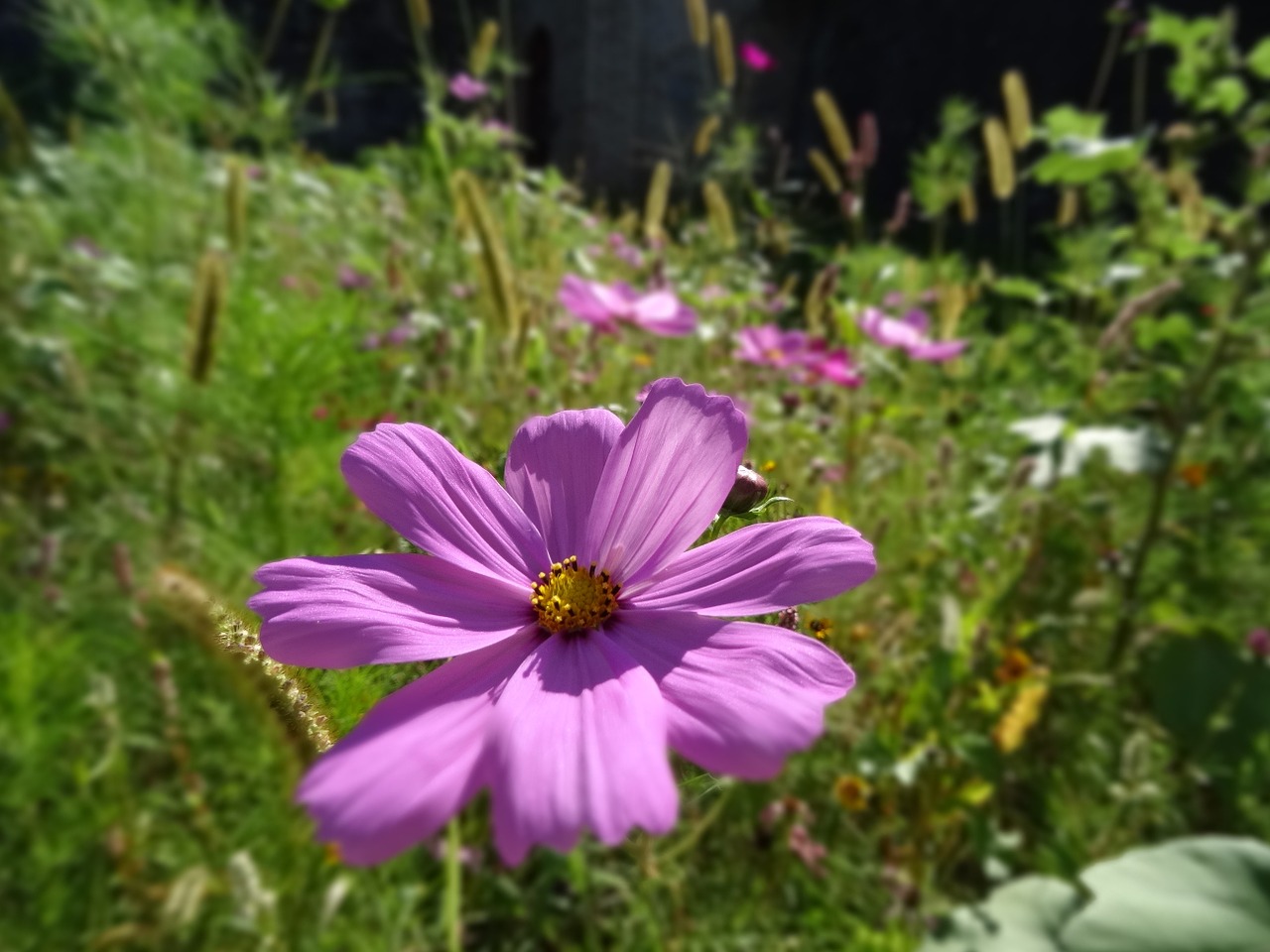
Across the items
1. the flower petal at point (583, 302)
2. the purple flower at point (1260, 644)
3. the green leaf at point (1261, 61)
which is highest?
the green leaf at point (1261, 61)

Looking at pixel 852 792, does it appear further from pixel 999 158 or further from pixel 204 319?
pixel 999 158

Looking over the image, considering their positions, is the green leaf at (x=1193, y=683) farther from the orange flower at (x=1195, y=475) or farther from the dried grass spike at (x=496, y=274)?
the dried grass spike at (x=496, y=274)

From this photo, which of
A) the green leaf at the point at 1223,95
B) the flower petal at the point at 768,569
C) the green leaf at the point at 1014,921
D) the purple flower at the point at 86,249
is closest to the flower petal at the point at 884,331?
the green leaf at the point at 1223,95

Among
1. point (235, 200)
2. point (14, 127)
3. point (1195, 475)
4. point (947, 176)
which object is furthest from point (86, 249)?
point (1195, 475)

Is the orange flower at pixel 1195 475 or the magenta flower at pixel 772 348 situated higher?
the magenta flower at pixel 772 348

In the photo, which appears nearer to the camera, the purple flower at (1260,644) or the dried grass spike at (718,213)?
the purple flower at (1260,644)

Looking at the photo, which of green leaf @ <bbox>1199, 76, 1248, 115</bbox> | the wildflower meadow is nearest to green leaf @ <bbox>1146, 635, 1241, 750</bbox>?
the wildflower meadow
